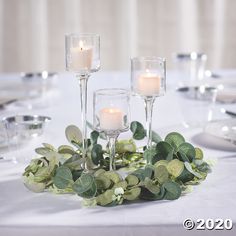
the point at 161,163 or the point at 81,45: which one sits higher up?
the point at 81,45

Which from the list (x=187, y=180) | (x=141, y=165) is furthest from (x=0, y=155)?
(x=187, y=180)

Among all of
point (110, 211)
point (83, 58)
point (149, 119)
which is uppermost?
point (83, 58)

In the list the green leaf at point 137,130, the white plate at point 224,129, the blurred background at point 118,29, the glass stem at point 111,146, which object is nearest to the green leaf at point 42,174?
the glass stem at point 111,146

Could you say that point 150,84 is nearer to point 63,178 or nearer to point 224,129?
point 63,178

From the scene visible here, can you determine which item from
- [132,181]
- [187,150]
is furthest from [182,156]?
[132,181]

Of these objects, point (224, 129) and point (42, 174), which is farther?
point (224, 129)

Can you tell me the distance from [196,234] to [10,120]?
2.03 feet

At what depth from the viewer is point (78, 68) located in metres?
0.98

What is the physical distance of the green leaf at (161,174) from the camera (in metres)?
0.90

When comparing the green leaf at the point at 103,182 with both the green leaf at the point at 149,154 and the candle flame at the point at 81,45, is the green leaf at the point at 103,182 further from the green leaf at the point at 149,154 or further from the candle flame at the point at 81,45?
the candle flame at the point at 81,45

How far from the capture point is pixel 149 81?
39.8 inches

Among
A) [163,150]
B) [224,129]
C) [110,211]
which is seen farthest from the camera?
[224,129]

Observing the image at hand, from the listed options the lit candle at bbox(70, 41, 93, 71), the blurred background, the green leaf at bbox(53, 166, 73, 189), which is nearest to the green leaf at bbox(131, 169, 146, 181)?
the green leaf at bbox(53, 166, 73, 189)

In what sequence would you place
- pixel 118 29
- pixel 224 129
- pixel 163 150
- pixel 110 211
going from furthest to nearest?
pixel 118 29 < pixel 224 129 < pixel 163 150 < pixel 110 211
